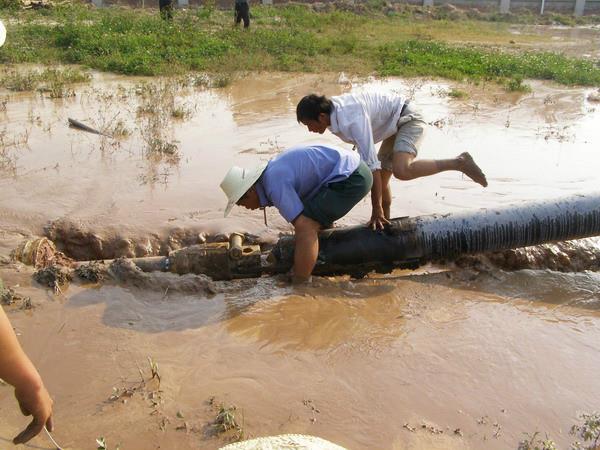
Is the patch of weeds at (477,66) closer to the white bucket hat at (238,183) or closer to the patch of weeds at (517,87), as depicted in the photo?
the patch of weeds at (517,87)

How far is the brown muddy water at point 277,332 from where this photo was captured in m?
2.68

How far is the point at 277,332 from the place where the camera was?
3.46 metres

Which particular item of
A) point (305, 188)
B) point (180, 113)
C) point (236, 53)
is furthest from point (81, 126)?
→ point (236, 53)

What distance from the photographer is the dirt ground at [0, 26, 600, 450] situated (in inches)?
105

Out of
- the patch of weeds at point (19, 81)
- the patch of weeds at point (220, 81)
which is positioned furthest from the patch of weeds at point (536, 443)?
the patch of weeds at point (19, 81)

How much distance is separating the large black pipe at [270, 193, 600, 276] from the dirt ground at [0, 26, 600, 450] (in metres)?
0.15

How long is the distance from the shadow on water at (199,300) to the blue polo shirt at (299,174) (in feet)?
1.82

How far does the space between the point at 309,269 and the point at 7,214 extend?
8.67ft

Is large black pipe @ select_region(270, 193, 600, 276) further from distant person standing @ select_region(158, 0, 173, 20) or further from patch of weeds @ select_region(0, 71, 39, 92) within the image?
distant person standing @ select_region(158, 0, 173, 20)

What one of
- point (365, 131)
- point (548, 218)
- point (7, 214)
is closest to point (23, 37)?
point (7, 214)

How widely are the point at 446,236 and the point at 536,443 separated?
71.9 inches

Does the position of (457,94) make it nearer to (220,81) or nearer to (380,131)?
(220,81)

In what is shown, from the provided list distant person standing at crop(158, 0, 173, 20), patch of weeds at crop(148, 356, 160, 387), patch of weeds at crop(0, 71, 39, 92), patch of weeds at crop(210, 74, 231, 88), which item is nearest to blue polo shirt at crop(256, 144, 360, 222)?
patch of weeds at crop(148, 356, 160, 387)

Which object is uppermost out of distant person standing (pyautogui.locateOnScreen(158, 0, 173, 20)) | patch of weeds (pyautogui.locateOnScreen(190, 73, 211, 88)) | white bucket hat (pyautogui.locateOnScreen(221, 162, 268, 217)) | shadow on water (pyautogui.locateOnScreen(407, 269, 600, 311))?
distant person standing (pyautogui.locateOnScreen(158, 0, 173, 20))
